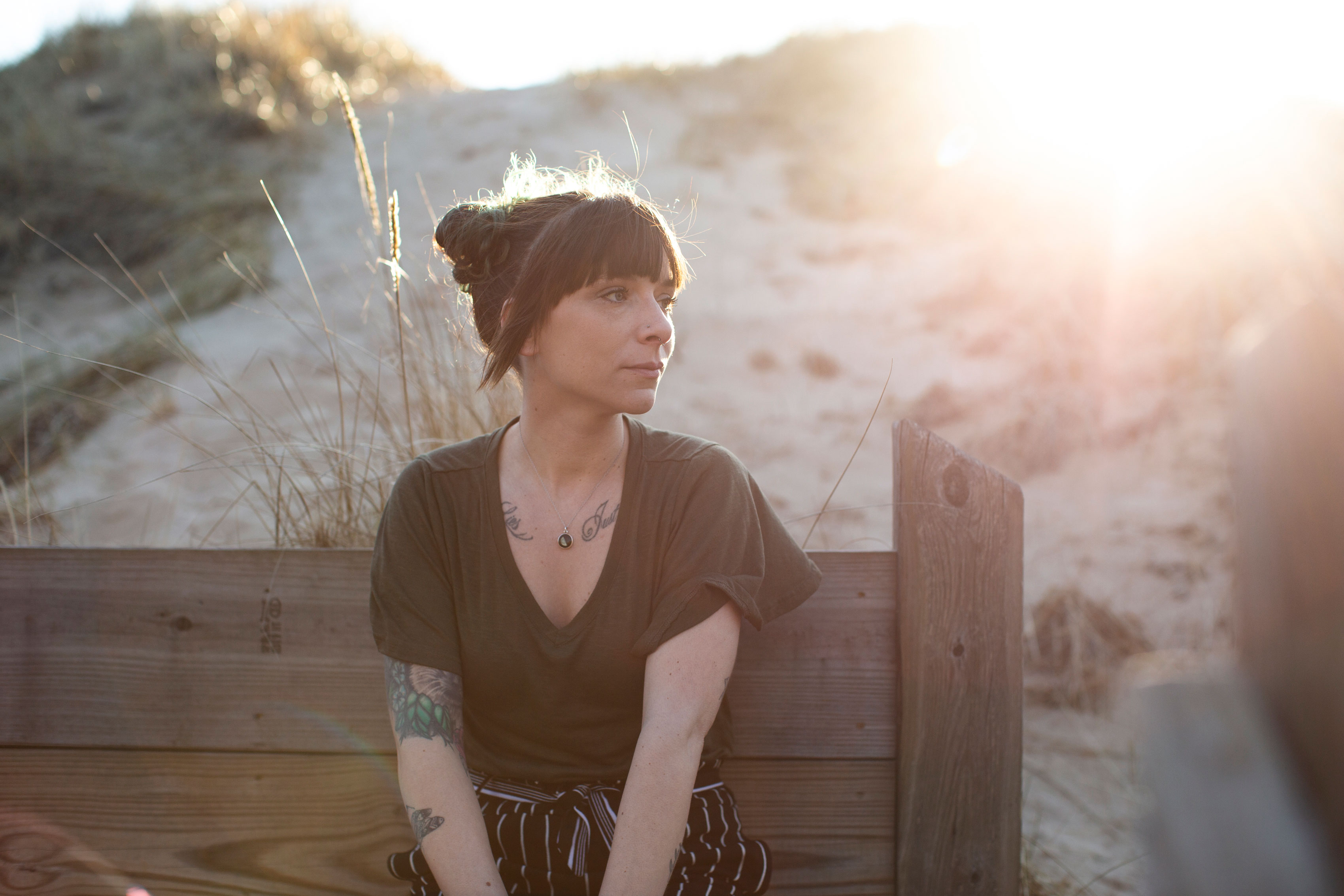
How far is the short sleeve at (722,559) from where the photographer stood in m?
1.39

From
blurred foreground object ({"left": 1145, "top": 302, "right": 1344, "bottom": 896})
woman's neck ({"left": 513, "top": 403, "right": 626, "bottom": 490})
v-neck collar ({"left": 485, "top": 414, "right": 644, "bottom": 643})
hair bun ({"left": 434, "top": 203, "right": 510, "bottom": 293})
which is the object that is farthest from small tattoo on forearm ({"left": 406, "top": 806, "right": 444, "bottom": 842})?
blurred foreground object ({"left": 1145, "top": 302, "right": 1344, "bottom": 896})

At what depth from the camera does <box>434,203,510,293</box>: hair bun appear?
160 cm

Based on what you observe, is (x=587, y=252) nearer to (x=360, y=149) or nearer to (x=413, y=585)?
(x=413, y=585)

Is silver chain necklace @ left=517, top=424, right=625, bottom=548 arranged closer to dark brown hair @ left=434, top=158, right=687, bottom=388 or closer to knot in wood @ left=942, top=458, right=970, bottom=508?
dark brown hair @ left=434, top=158, right=687, bottom=388

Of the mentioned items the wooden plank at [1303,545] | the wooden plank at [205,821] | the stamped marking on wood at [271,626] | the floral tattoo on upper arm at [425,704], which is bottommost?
the wooden plank at [205,821]

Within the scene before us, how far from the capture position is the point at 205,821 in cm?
169

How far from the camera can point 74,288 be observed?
7.29 meters

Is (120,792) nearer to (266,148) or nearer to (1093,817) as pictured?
(1093,817)

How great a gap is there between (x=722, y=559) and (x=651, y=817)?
424mm

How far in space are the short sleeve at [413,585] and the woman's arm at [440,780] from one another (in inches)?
1.4

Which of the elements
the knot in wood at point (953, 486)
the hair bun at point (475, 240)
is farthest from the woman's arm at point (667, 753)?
the hair bun at point (475, 240)

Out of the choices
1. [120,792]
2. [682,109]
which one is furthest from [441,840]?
[682,109]

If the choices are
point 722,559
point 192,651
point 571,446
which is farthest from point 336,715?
point 722,559

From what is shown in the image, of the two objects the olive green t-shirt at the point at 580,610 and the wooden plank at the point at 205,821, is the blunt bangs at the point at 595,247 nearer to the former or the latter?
the olive green t-shirt at the point at 580,610
